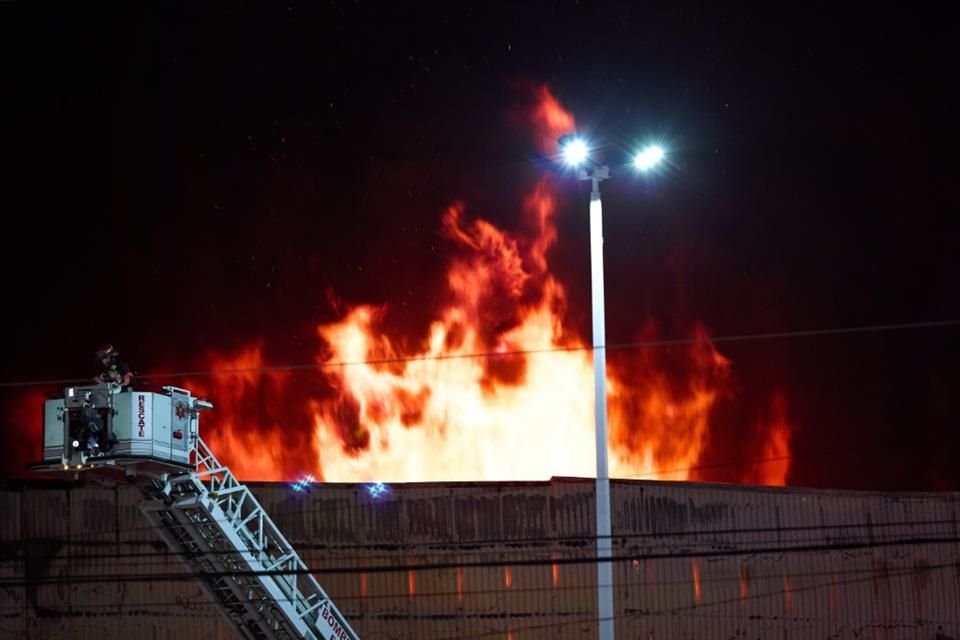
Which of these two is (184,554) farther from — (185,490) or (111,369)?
(111,369)

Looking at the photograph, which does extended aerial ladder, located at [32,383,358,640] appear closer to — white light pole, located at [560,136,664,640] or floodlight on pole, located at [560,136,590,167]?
white light pole, located at [560,136,664,640]

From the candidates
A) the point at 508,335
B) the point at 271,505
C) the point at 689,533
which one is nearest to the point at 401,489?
the point at 271,505

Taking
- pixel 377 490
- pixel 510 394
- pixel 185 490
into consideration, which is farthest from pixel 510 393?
pixel 185 490

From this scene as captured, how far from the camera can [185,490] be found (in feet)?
56.9

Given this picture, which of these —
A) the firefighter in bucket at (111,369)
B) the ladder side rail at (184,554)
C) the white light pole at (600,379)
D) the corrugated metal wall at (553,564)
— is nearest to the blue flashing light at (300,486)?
the corrugated metal wall at (553,564)

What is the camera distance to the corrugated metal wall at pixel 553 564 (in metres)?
23.8

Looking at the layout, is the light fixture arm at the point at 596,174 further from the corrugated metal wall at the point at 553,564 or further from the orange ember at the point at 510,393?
the orange ember at the point at 510,393

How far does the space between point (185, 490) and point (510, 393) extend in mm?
22181

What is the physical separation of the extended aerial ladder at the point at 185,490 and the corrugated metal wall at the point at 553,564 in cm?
683

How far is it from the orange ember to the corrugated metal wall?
40.3 ft

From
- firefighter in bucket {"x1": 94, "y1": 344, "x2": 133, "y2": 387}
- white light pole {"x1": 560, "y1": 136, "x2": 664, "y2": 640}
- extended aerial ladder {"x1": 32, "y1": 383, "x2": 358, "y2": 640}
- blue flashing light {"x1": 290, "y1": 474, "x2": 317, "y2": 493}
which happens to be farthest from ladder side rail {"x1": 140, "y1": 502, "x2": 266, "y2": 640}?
blue flashing light {"x1": 290, "y1": 474, "x2": 317, "y2": 493}

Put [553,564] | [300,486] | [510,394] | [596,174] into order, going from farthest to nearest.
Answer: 1. [510,394]
2. [300,486]
3. [553,564]
4. [596,174]

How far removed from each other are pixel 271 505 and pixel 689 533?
28.6 ft

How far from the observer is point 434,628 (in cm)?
2550
